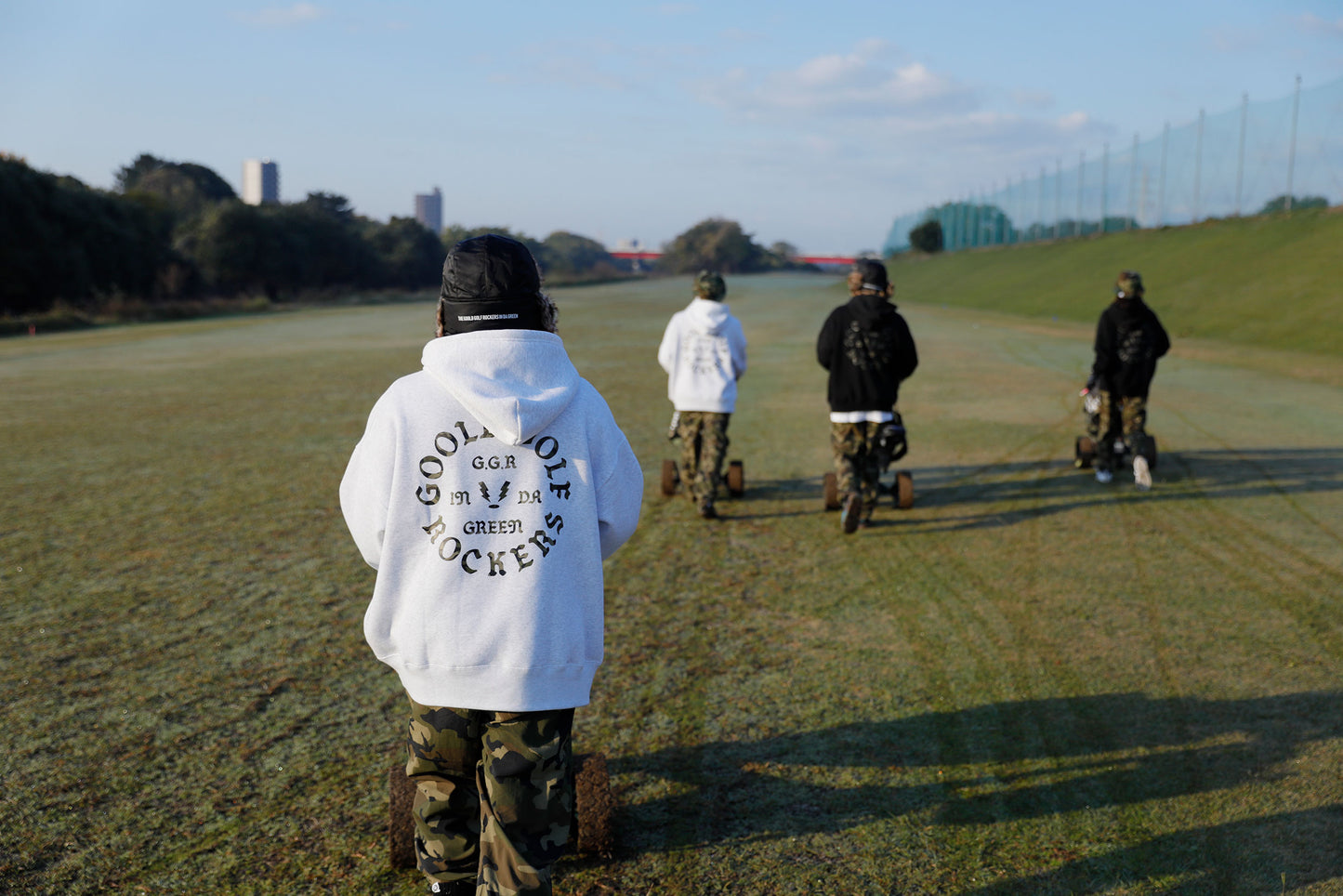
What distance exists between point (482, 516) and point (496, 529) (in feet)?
0.15

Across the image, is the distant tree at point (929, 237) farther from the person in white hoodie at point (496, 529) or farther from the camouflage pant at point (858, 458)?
the person in white hoodie at point (496, 529)

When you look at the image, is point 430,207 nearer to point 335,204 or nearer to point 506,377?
point 335,204

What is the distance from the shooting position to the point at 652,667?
4977 mm

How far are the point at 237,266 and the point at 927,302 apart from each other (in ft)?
120

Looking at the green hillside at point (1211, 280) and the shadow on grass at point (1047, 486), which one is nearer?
the shadow on grass at point (1047, 486)

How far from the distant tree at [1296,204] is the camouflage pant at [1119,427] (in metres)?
31.6

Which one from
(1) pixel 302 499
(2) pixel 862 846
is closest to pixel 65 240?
(1) pixel 302 499

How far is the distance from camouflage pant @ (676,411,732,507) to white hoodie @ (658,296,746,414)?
0.31ft

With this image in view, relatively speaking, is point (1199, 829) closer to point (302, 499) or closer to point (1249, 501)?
point (1249, 501)

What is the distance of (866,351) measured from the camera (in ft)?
23.6

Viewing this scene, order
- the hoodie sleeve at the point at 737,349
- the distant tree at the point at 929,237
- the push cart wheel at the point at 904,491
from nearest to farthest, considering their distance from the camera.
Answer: the hoodie sleeve at the point at 737,349 < the push cart wheel at the point at 904,491 < the distant tree at the point at 929,237

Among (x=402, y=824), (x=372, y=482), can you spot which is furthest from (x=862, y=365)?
(x=372, y=482)

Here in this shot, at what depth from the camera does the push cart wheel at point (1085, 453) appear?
30.8 ft

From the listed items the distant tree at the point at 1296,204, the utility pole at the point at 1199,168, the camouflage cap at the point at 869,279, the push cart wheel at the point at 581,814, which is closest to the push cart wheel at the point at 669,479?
the camouflage cap at the point at 869,279
